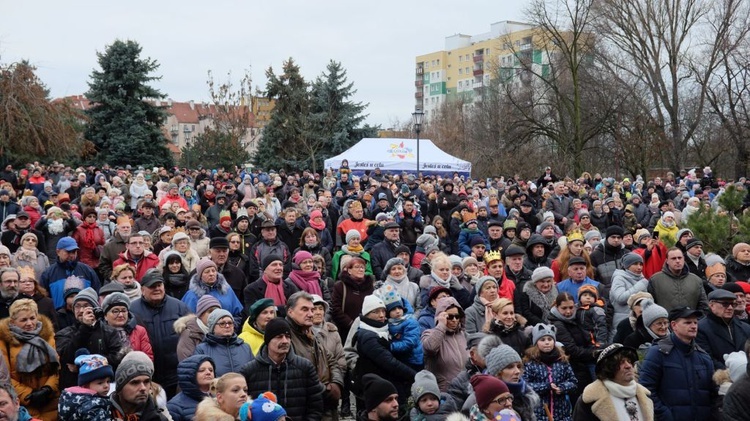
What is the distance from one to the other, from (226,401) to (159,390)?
2.44ft

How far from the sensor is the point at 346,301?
324 inches

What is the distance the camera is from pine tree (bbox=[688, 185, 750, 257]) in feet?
32.5

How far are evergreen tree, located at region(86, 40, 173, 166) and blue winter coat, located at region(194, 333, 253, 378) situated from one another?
115 ft

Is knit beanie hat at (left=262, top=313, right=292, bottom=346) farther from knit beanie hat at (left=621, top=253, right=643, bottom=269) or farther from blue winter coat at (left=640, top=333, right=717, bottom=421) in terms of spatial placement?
knit beanie hat at (left=621, top=253, right=643, bottom=269)

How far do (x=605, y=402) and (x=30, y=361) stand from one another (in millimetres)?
4485

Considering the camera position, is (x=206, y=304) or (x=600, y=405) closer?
(x=600, y=405)

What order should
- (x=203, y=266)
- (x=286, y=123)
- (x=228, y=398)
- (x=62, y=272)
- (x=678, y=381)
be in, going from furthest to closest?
(x=286, y=123), (x=62, y=272), (x=203, y=266), (x=678, y=381), (x=228, y=398)

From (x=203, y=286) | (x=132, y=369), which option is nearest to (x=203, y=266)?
(x=203, y=286)

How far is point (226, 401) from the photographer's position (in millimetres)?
4801

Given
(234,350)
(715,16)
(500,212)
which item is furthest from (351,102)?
(234,350)

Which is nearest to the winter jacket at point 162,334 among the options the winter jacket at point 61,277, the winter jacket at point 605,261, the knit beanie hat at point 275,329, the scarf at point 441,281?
the knit beanie hat at point 275,329

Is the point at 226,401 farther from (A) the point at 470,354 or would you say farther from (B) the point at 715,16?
(B) the point at 715,16

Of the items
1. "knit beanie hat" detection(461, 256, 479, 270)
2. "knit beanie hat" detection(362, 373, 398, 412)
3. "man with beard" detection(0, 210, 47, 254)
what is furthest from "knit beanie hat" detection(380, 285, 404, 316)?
"man with beard" detection(0, 210, 47, 254)

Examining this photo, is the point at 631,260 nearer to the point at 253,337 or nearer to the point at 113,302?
the point at 253,337
